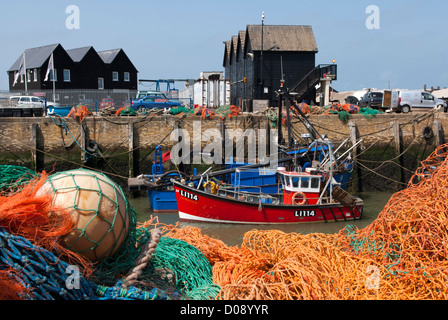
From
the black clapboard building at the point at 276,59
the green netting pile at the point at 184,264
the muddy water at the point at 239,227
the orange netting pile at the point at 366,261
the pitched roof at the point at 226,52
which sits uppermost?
the pitched roof at the point at 226,52

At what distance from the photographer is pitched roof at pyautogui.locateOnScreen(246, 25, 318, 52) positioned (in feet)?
94.1

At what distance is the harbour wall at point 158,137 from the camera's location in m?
17.7

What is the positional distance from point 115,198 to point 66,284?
35.8 inches

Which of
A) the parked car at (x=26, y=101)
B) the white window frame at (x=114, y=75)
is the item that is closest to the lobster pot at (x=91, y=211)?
the parked car at (x=26, y=101)

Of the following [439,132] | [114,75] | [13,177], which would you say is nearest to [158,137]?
Answer: [439,132]

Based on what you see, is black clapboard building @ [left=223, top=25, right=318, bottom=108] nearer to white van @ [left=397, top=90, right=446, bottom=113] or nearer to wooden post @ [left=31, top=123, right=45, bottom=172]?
white van @ [left=397, top=90, right=446, bottom=113]

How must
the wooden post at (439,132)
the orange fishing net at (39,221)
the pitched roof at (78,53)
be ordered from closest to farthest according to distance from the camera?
the orange fishing net at (39,221) → the wooden post at (439,132) → the pitched roof at (78,53)

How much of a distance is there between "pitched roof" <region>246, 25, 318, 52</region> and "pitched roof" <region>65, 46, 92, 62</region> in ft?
51.7

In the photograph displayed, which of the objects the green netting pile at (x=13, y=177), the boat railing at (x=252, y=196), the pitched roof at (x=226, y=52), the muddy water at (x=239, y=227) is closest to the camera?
the green netting pile at (x=13, y=177)

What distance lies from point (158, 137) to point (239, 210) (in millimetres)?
6615

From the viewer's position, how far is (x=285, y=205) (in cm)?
1331

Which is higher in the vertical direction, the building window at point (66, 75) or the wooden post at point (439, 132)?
the building window at point (66, 75)

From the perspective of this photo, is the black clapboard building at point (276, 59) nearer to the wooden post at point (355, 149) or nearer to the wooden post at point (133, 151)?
the wooden post at point (355, 149)

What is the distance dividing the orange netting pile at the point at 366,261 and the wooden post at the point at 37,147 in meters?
14.4
